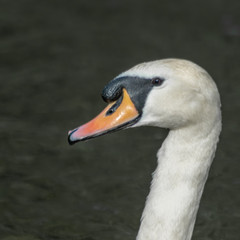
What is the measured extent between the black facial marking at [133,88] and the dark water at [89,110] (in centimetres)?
226

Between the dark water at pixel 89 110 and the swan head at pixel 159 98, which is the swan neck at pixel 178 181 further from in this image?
the dark water at pixel 89 110

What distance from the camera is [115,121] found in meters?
5.30

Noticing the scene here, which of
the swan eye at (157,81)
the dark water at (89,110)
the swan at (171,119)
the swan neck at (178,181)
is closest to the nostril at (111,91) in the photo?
the swan at (171,119)

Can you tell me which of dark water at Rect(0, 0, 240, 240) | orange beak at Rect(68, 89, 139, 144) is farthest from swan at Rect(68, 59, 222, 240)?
dark water at Rect(0, 0, 240, 240)

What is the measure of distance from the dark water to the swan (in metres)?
1.95

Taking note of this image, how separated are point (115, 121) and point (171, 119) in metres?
0.36

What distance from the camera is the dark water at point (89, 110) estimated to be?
7543mm

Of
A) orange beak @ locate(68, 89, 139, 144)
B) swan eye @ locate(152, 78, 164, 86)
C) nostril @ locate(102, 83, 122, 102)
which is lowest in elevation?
orange beak @ locate(68, 89, 139, 144)

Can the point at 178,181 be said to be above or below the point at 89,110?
below

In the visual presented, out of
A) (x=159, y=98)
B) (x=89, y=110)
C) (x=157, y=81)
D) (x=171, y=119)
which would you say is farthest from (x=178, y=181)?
(x=89, y=110)

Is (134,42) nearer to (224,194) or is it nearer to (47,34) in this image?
(47,34)

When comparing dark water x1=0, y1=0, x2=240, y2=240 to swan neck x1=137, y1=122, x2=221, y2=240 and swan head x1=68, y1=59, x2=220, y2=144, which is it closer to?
swan neck x1=137, y1=122, x2=221, y2=240

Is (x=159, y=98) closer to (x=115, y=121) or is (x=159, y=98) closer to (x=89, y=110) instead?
(x=115, y=121)

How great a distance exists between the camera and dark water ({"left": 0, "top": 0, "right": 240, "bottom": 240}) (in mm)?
7543
